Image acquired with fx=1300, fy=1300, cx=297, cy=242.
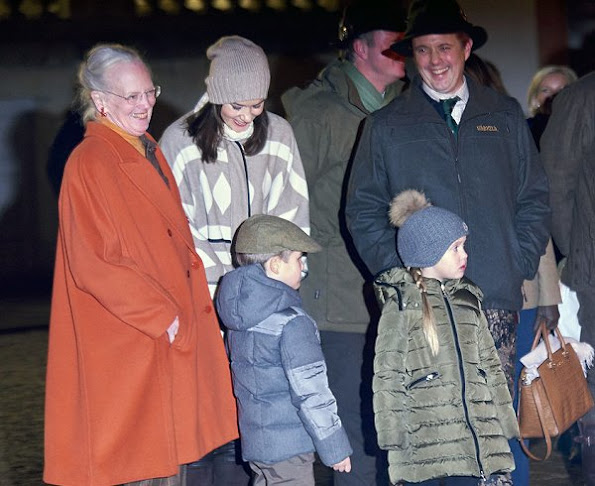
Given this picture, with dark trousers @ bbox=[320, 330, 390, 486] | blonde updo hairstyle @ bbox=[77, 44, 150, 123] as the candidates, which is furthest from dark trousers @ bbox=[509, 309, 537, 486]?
blonde updo hairstyle @ bbox=[77, 44, 150, 123]

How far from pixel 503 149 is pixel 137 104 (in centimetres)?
147

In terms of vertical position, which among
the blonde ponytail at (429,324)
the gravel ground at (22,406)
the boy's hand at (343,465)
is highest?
the blonde ponytail at (429,324)

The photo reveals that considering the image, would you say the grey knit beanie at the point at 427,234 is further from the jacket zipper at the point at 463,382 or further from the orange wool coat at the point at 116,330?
the orange wool coat at the point at 116,330

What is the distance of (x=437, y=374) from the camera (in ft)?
15.4

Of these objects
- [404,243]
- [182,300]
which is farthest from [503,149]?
[182,300]

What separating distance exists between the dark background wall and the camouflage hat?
9419 mm

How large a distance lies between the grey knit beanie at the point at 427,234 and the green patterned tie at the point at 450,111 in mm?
376

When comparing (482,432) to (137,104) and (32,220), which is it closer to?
(137,104)

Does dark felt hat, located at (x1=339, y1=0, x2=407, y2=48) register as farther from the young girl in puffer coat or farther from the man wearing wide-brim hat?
the young girl in puffer coat

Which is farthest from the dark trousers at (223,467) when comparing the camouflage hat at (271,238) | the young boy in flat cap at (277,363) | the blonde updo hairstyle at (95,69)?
the blonde updo hairstyle at (95,69)

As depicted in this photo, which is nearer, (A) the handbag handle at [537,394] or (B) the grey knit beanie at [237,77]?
(B) the grey knit beanie at [237,77]

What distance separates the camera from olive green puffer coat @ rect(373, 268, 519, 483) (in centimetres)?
468

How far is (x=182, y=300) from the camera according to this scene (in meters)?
4.57

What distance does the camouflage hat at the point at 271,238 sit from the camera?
4750 millimetres
